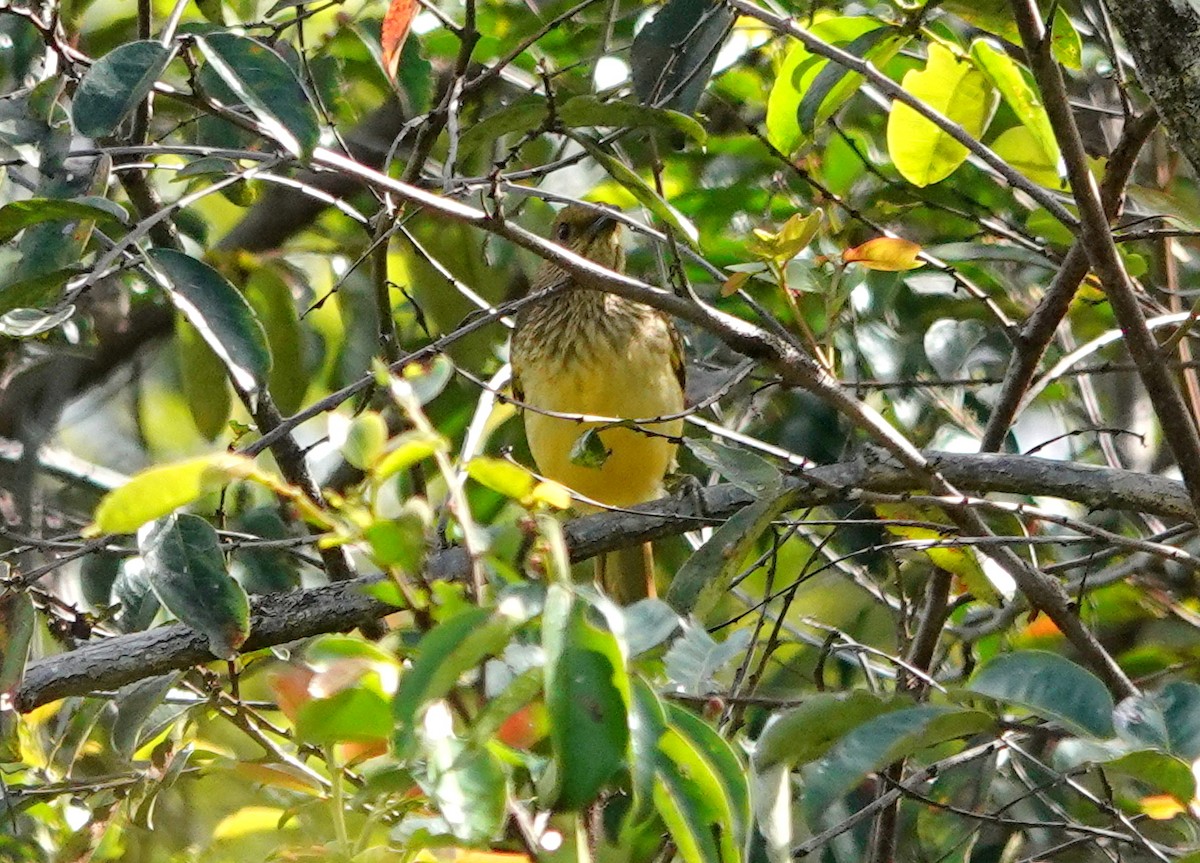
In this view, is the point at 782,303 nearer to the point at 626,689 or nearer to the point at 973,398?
the point at 973,398

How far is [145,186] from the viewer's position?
374 centimetres

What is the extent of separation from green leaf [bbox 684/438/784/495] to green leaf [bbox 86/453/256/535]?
1.21 meters

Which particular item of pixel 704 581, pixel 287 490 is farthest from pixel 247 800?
pixel 287 490

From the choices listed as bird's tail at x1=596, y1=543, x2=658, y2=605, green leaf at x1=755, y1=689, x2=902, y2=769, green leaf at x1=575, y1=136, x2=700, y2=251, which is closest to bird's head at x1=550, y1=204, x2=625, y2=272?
bird's tail at x1=596, y1=543, x2=658, y2=605

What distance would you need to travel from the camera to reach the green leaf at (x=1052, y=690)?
186 centimetres

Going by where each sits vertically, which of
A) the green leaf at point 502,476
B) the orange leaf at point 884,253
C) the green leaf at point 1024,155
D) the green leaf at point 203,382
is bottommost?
the green leaf at point 203,382

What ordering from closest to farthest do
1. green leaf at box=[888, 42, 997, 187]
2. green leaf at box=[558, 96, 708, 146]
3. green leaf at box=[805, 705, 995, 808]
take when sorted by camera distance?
green leaf at box=[805, 705, 995, 808] < green leaf at box=[558, 96, 708, 146] < green leaf at box=[888, 42, 997, 187]

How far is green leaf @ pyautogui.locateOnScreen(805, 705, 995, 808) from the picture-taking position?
1740 mm

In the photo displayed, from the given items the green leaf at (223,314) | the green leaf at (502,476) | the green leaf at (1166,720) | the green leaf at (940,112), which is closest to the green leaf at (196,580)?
the green leaf at (223,314)

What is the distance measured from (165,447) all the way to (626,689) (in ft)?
18.8

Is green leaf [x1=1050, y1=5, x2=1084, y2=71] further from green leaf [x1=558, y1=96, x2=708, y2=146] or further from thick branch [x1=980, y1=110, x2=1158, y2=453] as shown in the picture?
green leaf [x1=558, y1=96, x2=708, y2=146]

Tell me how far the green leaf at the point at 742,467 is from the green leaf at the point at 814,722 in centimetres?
65

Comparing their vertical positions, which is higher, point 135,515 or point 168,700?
point 135,515

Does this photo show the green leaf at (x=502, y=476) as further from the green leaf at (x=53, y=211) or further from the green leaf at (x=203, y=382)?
the green leaf at (x=203, y=382)
